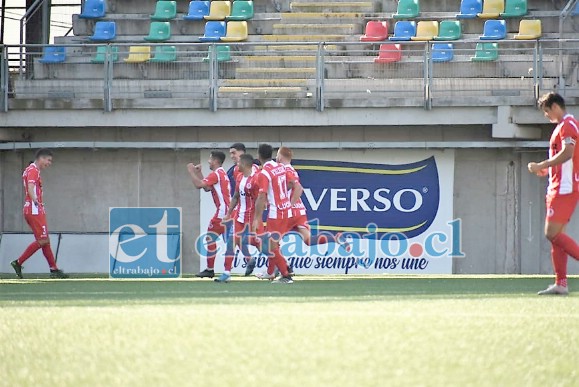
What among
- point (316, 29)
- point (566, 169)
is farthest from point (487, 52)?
point (566, 169)

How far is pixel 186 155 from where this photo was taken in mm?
24594

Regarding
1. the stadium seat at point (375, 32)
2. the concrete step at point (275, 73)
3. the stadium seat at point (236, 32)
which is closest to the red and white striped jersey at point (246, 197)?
the concrete step at point (275, 73)

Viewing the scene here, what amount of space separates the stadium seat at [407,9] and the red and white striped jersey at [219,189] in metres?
8.81

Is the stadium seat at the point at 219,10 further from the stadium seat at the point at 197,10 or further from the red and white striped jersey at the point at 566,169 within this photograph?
the red and white striped jersey at the point at 566,169

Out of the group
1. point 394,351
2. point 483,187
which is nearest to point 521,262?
point 483,187

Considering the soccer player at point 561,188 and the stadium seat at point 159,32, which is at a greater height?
the stadium seat at point 159,32

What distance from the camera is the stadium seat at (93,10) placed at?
2788 cm

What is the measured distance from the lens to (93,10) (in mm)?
27984

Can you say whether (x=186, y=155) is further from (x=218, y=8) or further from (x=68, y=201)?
(x=218, y=8)

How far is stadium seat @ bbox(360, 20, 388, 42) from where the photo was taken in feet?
85.7

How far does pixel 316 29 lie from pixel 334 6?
3.09 ft

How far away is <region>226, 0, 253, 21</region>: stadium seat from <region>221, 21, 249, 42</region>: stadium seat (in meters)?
0.63

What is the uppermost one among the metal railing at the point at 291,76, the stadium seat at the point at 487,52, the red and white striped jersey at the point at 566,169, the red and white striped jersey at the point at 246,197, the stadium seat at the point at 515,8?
the stadium seat at the point at 515,8

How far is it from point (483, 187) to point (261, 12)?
285 inches
